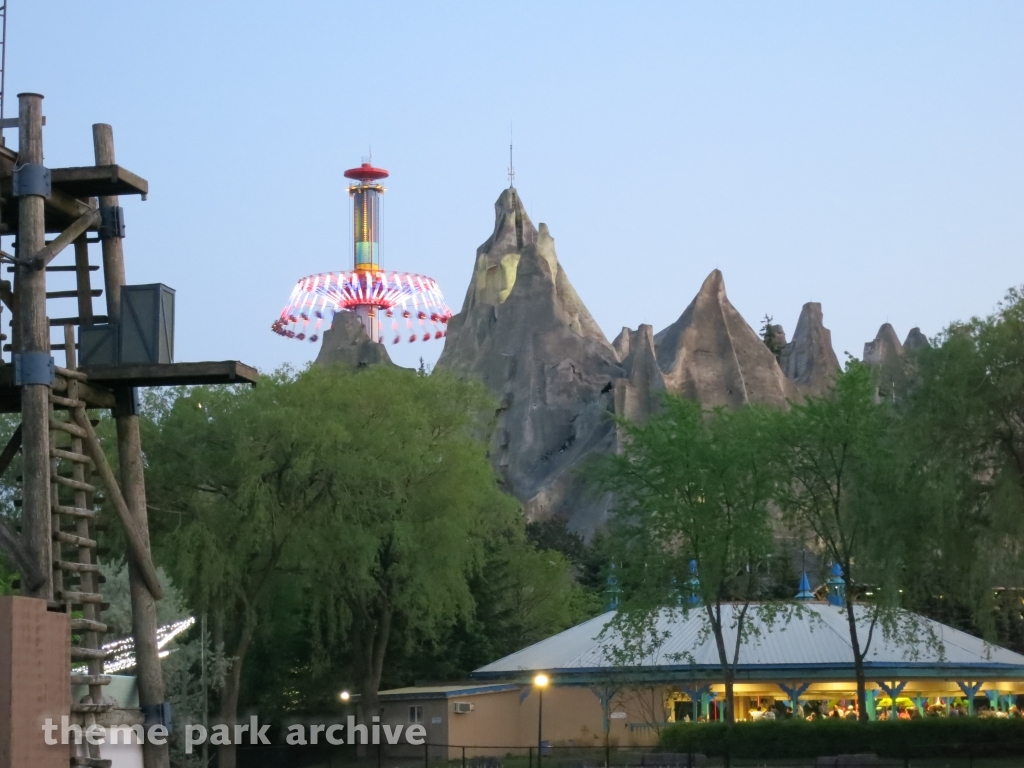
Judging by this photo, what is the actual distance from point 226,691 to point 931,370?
20.0m

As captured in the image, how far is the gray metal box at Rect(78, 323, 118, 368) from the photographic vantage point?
12.5 metres

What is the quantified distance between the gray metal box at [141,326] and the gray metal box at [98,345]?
110mm

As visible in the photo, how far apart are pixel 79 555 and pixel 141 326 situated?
1.90m

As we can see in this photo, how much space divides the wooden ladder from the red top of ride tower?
14884 cm

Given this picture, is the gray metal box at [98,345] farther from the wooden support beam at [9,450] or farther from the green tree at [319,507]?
the green tree at [319,507]

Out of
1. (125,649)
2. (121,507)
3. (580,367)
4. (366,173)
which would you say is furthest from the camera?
(366,173)

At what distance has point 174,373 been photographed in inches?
485

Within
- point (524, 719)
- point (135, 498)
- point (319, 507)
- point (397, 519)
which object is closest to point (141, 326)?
point (135, 498)

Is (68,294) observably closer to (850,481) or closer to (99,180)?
(99,180)

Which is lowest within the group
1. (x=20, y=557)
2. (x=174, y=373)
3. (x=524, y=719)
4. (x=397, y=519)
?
(x=524, y=719)

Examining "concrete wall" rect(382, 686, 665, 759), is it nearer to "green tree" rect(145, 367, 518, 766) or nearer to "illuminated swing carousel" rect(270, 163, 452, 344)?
"green tree" rect(145, 367, 518, 766)

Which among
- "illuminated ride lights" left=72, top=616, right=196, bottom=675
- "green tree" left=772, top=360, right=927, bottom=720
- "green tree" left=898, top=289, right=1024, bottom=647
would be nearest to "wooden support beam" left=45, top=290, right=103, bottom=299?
"illuminated ride lights" left=72, top=616, right=196, bottom=675

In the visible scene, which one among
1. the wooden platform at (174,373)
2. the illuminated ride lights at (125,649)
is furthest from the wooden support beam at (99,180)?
the illuminated ride lights at (125,649)

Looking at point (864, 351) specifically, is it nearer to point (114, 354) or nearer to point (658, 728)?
point (658, 728)
